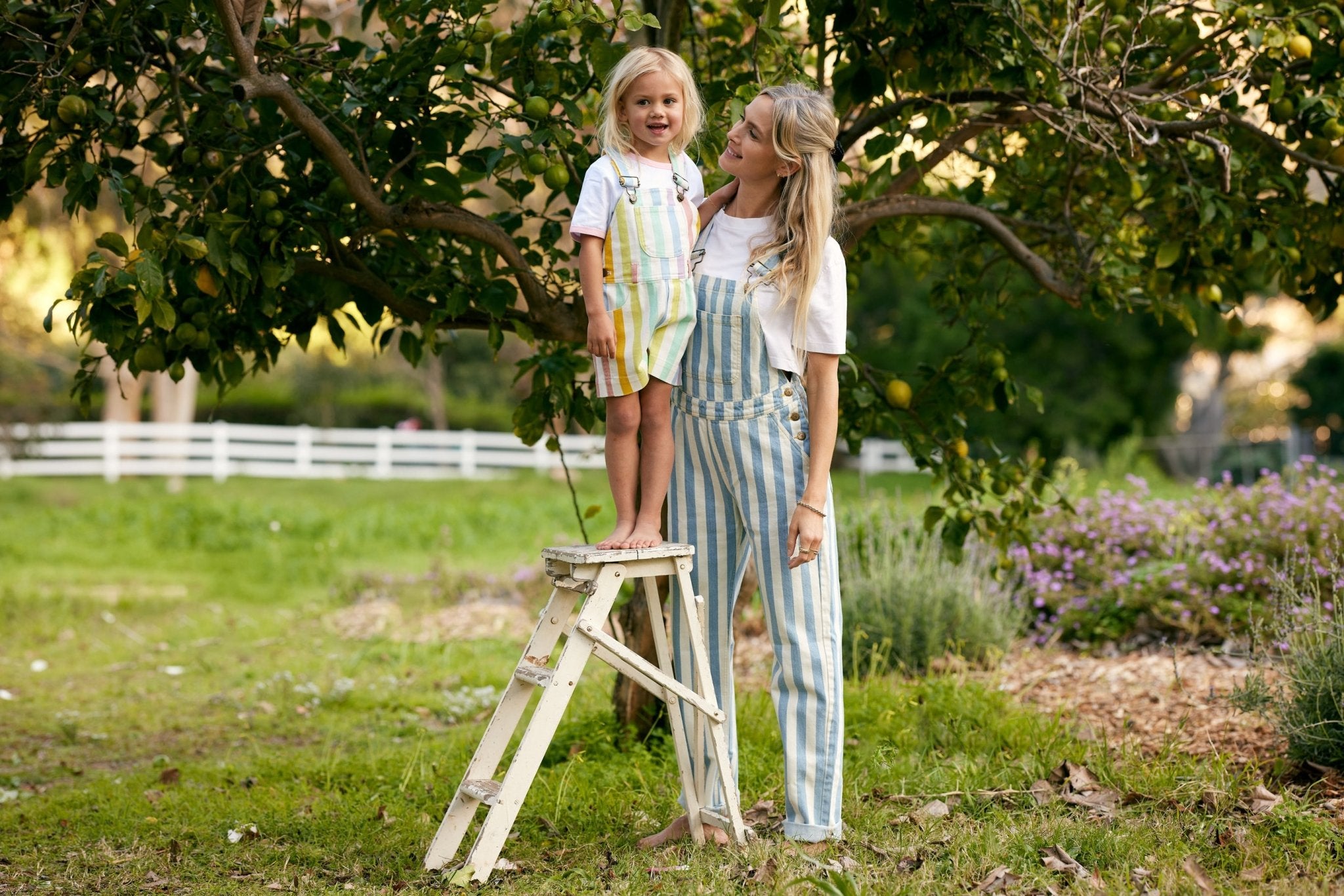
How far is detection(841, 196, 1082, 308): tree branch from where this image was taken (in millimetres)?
3529

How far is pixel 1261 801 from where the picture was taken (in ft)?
9.78

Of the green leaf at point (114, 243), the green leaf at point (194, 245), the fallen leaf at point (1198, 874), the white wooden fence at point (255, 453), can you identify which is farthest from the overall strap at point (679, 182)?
the white wooden fence at point (255, 453)

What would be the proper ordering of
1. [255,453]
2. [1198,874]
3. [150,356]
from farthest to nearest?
[255,453], [150,356], [1198,874]

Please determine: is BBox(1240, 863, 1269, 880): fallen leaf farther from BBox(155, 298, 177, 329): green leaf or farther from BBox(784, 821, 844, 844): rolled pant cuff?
BBox(155, 298, 177, 329): green leaf

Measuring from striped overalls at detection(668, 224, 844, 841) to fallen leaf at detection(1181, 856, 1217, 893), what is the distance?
0.74 m

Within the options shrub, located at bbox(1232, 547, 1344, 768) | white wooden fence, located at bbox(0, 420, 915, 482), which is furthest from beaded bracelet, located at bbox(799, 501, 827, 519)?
white wooden fence, located at bbox(0, 420, 915, 482)

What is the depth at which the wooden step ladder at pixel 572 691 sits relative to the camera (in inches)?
102

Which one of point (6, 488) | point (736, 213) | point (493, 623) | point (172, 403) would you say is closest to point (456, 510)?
point (493, 623)

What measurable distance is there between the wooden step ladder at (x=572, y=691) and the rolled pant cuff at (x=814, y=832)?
0.41 feet

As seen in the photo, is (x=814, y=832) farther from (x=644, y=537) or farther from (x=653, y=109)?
(x=653, y=109)

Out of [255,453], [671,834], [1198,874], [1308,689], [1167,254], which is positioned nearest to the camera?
[1198,874]

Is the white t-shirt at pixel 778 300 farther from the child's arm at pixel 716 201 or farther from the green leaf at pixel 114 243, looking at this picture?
the green leaf at pixel 114 243

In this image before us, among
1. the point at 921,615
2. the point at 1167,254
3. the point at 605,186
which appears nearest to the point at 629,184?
the point at 605,186

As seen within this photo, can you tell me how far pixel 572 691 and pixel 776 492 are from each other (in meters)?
0.63
